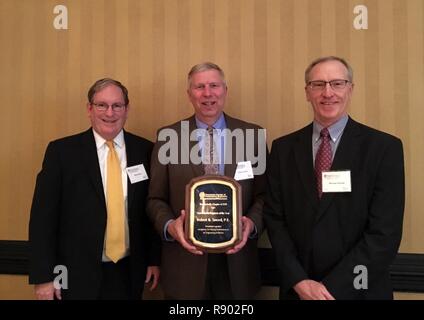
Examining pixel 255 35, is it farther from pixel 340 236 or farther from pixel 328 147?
pixel 340 236

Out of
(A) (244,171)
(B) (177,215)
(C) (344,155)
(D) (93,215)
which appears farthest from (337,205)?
(D) (93,215)

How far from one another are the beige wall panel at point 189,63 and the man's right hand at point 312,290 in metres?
0.92

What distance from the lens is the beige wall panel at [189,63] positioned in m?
2.24

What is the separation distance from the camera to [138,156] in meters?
2.06

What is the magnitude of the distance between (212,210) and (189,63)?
1.14 meters

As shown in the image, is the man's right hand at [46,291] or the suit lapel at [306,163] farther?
the man's right hand at [46,291]

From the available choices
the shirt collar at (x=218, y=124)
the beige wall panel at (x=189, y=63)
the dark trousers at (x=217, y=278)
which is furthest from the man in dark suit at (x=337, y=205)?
the beige wall panel at (x=189, y=63)

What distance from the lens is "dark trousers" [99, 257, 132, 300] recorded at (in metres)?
1.95

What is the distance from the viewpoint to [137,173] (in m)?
2.02

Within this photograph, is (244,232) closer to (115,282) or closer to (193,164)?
(193,164)

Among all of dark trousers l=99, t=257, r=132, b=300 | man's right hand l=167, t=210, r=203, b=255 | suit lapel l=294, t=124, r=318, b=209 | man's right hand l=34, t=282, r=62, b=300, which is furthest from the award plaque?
man's right hand l=34, t=282, r=62, b=300

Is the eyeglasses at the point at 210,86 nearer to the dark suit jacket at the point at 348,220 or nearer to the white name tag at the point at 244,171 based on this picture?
the white name tag at the point at 244,171

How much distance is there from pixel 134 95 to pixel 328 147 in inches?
53.8
